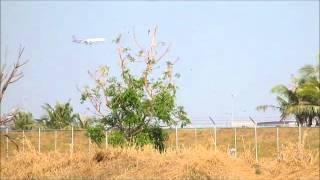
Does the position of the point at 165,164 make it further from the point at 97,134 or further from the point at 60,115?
→ the point at 60,115

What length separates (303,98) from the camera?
40.9m

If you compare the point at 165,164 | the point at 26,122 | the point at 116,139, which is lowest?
the point at 165,164

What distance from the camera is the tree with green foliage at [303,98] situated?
39.7 meters

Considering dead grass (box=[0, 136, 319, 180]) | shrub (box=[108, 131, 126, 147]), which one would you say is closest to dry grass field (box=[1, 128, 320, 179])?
Answer: dead grass (box=[0, 136, 319, 180])

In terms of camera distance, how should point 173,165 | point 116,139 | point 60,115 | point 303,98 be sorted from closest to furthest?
point 173,165
point 116,139
point 303,98
point 60,115

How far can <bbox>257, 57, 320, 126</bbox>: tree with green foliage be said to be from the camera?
39719 mm

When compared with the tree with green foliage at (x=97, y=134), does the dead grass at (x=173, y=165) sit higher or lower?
lower

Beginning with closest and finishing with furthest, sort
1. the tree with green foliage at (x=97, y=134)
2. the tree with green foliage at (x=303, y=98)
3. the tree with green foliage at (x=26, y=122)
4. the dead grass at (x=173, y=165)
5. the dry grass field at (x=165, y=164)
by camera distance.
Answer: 1. the dead grass at (x=173, y=165)
2. the dry grass field at (x=165, y=164)
3. the tree with green foliage at (x=97, y=134)
4. the tree with green foliage at (x=303, y=98)
5. the tree with green foliage at (x=26, y=122)

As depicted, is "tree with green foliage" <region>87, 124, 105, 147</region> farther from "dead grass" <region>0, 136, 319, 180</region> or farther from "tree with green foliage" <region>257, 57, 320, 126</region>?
"tree with green foliage" <region>257, 57, 320, 126</region>

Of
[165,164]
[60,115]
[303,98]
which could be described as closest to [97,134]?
[165,164]

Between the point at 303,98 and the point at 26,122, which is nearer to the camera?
the point at 303,98

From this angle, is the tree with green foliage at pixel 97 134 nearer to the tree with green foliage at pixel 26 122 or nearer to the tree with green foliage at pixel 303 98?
the tree with green foliage at pixel 303 98

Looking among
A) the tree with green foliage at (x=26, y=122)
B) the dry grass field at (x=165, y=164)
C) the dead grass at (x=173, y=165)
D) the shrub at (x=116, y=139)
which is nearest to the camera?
the dead grass at (x=173, y=165)

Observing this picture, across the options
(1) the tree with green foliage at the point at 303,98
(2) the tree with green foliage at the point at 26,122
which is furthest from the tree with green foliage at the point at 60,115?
(1) the tree with green foliage at the point at 303,98
